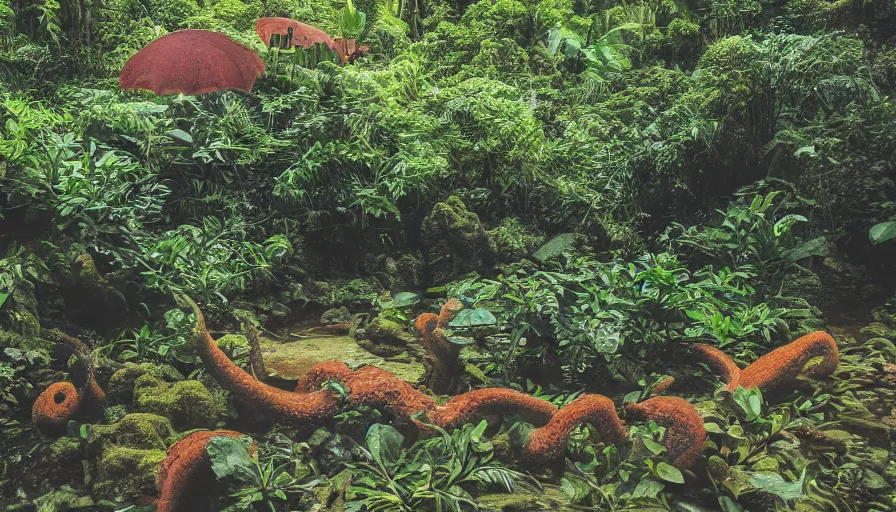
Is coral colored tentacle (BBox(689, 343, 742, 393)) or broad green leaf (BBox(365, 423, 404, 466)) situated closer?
broad green leaf (BBox(365, 423, 404, 466))

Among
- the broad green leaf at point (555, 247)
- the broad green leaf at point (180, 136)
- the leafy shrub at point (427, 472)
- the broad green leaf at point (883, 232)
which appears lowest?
the leafy shrub at point (427, 472)

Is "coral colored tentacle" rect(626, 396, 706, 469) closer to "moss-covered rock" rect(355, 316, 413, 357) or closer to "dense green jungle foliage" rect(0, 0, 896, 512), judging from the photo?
"dense green jungle foliage" rect(0, 0, 896, 512)

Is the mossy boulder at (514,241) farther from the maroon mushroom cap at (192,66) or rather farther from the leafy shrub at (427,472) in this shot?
the maroon mushroom cap at (192,66)

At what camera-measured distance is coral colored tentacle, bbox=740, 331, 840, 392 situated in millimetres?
3650

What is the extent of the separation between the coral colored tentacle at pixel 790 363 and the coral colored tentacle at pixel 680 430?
68cm

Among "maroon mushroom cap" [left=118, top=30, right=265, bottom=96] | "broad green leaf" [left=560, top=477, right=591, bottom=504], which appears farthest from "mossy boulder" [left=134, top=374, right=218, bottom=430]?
"maroon mushroom cap" [left=118, top=30, right=265, bottom=96]

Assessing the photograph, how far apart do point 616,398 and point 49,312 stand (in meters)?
3.35

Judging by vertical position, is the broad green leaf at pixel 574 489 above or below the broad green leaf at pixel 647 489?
below

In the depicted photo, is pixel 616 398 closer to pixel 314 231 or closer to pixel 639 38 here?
pixel 314 231

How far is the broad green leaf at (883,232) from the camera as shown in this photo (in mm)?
4449

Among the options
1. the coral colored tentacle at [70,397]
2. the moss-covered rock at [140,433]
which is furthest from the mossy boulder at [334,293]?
the moss-covered rock at [140,433]

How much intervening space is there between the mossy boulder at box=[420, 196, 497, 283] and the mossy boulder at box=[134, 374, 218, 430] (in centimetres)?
247

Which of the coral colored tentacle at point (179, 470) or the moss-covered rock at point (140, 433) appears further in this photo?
the moss-covered rock at point (140, 433)

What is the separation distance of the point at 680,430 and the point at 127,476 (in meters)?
2.44
